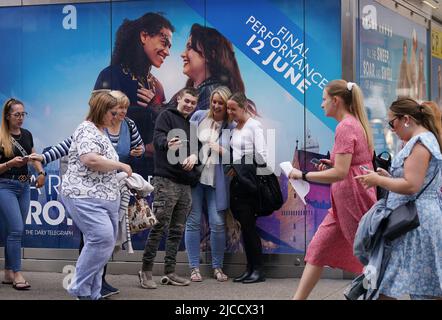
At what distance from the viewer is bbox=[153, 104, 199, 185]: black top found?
302 inches

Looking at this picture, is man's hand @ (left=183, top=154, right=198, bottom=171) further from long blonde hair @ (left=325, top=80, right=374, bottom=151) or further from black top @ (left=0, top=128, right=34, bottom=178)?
long blonde hair @ (left=325, top=80, right=374, bottom=151)

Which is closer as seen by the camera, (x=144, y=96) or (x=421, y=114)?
(x=421, y=114)

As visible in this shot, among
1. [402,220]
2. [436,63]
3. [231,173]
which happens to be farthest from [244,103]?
[436,63]

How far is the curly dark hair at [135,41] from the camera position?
28.0 feet

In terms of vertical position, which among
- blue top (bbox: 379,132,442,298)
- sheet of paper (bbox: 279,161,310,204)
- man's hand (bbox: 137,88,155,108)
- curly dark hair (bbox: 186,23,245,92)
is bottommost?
blue top (bbox: 379,132,442,298)

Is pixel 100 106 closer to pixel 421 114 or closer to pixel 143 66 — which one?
pixel 143 66

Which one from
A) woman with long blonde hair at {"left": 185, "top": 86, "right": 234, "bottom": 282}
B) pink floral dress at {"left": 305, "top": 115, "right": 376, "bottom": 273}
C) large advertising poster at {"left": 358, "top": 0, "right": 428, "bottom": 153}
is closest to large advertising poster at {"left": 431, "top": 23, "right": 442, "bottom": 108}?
large advertising poster at {"left": 358, "top": 0, "right": 428, "bottom": 153}

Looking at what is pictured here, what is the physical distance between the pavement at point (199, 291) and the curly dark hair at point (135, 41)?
2.19m

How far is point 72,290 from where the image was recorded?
20.9 ft

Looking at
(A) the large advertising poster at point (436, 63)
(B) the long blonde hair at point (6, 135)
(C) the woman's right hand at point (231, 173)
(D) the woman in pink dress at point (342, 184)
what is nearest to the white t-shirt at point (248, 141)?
(C) the woman's right hand at point (231, 173)

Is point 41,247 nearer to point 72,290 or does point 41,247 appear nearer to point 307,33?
point 72,290

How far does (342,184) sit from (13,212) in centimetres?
328

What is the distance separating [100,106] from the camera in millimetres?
6570
